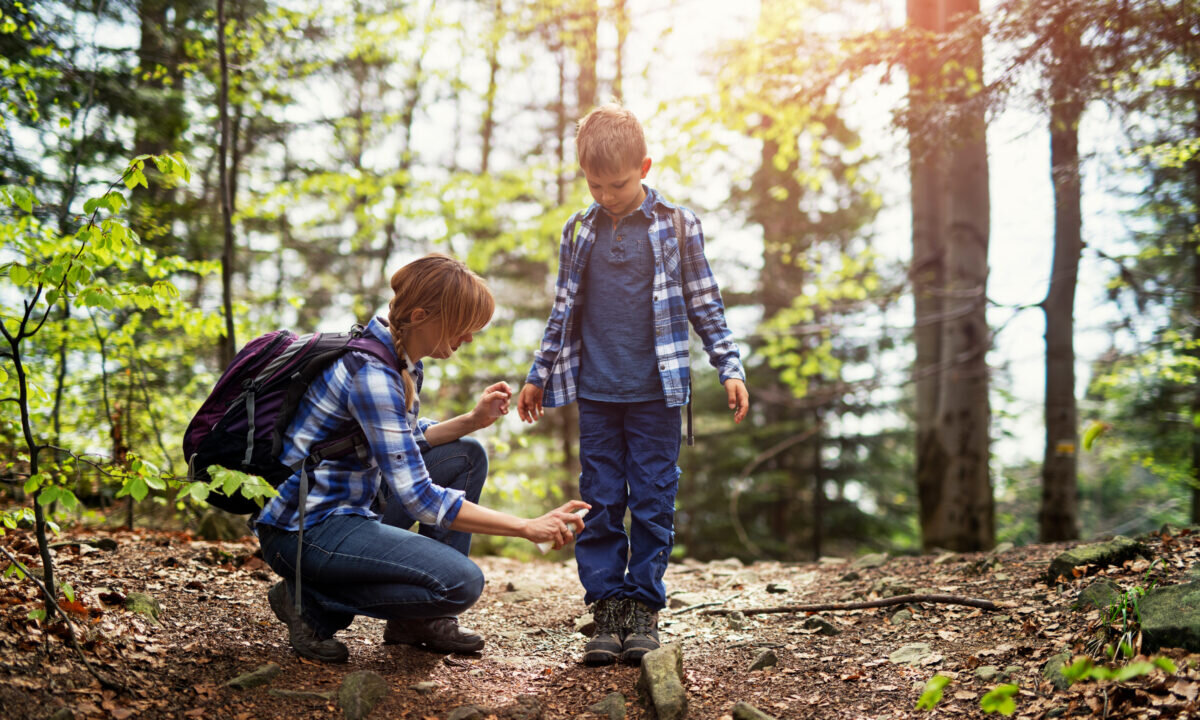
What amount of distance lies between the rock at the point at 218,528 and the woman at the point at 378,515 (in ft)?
7.06

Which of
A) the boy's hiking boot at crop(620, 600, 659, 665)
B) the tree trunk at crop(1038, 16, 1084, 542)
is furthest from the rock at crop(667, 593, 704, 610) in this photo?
the tree trunk at crop(1038, 16, 1084, 542)

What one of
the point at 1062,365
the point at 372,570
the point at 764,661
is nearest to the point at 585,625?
the point at 764,661

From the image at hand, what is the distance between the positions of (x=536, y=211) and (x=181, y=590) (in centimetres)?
633

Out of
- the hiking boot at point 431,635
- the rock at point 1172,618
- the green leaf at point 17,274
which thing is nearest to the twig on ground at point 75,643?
the green leaf at point 17,274

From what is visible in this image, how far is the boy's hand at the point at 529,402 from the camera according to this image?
3.11m

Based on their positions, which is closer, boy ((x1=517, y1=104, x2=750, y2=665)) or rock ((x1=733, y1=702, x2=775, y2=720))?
rock ((x1=733, y1=702, x2=775, y2=720))

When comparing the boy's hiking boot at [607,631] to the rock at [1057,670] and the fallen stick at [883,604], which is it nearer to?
the fallen stick at [883,604]

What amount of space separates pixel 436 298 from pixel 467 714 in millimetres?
1373

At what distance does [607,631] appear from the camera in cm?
298

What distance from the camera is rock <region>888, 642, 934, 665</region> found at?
9.21ft

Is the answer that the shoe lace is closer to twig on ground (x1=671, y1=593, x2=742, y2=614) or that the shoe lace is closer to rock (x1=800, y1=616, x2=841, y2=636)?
rock (x1=800, y1=616, x2=841, y2=636)

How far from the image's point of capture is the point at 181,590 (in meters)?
3.19

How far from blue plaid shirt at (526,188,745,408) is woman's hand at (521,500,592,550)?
0.74 metres

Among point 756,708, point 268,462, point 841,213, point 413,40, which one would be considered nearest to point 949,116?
point 756,708
